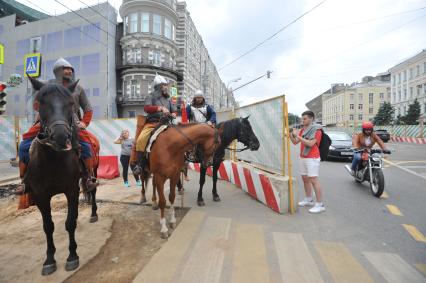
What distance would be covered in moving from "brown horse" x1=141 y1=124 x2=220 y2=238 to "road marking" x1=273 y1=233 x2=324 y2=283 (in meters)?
1.72

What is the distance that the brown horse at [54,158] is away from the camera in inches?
86.4

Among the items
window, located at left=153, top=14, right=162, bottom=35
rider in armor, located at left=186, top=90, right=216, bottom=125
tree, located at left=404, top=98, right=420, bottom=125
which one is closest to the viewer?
rider in armor, located at left=186, top=90, right=216, bottom=125

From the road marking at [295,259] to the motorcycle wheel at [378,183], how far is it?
341cm

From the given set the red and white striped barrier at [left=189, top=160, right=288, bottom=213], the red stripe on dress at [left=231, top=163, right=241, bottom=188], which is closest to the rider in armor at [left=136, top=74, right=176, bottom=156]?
the red and white striped barrier at [left=189, top=160, right=288, bottom=213]

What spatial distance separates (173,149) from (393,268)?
11.0ft

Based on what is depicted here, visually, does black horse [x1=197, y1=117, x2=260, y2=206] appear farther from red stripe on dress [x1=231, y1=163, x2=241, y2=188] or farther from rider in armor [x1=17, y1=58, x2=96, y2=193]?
rider in armor [x1=17, y1=58, x2=96, y2=193]

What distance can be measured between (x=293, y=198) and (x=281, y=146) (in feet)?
3.51

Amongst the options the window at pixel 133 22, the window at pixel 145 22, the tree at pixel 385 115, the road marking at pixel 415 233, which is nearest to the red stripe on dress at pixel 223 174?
the road marking at pixel 415 233

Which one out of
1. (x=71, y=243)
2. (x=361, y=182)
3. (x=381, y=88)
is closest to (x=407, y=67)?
(x=381, y=88)

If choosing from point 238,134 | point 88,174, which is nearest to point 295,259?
point 238,134

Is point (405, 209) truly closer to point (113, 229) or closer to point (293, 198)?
point (293, 198)

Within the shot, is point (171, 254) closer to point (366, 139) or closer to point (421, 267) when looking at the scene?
point (421, 267)

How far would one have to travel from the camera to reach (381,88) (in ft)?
244

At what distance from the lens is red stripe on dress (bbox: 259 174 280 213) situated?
475 centimetres
